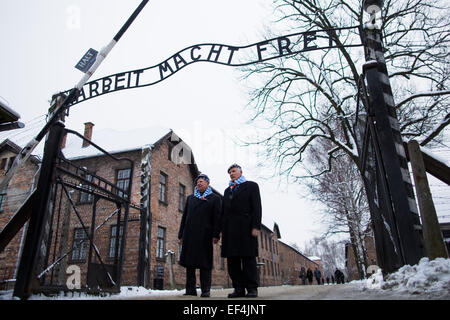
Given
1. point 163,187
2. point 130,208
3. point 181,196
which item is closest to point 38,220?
point 130,208

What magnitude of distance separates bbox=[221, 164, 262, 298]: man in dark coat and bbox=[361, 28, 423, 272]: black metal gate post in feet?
5.19

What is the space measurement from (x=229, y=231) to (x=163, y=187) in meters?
13.0

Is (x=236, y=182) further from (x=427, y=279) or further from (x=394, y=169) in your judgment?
(x=427, y=279)

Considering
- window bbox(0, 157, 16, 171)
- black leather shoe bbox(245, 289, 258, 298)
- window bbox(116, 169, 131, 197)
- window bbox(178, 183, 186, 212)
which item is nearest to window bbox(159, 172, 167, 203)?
window bbox(178, 183, 186, 212)

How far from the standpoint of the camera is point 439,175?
3.21 metres

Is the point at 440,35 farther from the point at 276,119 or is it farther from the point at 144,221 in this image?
the point at 144,221

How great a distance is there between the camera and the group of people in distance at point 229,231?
12.1ft

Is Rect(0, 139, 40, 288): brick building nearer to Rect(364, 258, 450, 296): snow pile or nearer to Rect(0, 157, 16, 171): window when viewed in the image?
Rect(0, 157, 16, 171): window

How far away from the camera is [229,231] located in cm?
387

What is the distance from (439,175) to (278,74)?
837 centimetres

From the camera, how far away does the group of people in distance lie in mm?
3697

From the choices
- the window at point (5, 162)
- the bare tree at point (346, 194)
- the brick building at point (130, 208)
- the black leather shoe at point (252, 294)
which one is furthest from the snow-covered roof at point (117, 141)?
the black leather shoe at point (252, 294)
